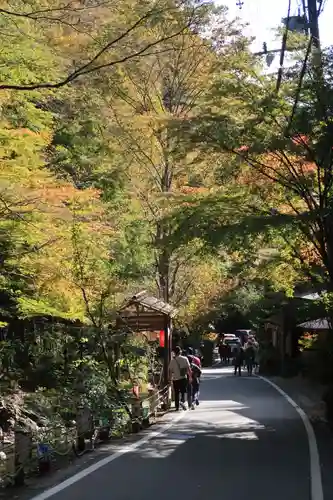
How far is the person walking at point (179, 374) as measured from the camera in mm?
18328

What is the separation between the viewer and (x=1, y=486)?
27.6ft

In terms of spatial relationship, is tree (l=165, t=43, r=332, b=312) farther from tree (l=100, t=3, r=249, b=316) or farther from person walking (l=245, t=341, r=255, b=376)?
person walking (l=245, t=341, r=255, b=376)

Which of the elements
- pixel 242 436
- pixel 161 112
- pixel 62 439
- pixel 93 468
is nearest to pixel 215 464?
pixel 93 468

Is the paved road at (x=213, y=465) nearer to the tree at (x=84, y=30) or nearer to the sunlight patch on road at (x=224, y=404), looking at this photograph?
the sunlight patch on road at (x=224, y=404)

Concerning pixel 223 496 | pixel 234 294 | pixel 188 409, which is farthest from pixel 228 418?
pixel 234 294

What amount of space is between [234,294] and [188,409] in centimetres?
2100

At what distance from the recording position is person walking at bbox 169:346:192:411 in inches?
722

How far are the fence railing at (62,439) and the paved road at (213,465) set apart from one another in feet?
2.42

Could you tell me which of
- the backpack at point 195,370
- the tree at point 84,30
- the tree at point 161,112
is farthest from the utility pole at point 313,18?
the backpack at point 195,370

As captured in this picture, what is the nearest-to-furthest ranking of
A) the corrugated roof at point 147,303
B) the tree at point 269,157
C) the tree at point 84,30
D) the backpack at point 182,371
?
the tree at point 84,30, the tree at point 269,157, the corrugated roof at point 147,303, the backpack at point 182,371

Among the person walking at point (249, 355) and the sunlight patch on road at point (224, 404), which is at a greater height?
the person walking at point (249, 355)

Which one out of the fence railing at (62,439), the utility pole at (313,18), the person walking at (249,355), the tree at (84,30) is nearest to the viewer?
the tree at (84,30)

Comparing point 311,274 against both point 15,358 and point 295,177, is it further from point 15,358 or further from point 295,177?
point 15,358

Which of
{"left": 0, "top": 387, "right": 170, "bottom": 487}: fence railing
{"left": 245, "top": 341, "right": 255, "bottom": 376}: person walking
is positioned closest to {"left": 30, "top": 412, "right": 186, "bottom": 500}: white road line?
{"left": 0, "top": 387, "right": 170, "bottom": 487}: fence railing
